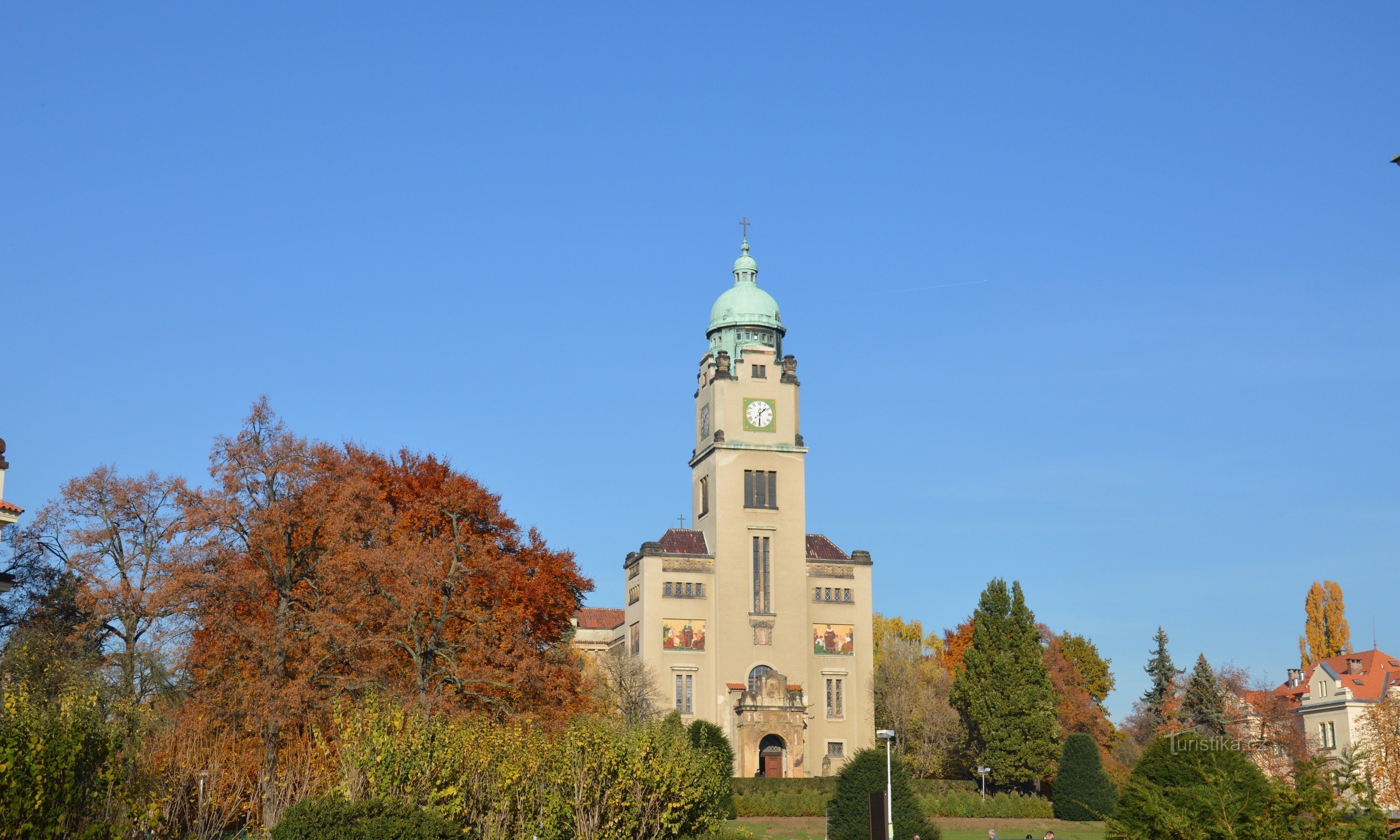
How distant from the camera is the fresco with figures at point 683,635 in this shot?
85812 millimetres

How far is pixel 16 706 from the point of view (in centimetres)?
2308

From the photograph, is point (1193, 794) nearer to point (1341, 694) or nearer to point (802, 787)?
point (802, 787)

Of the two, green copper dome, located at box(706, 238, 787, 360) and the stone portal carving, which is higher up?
green copper dome, located at box(706, 238, 787, 360)

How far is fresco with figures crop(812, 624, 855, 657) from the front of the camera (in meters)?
87.4

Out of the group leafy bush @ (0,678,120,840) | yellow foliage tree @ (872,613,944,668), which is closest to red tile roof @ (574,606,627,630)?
yellow foliage tree @ (872,613,944,668)

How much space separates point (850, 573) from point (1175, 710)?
24.0 metres

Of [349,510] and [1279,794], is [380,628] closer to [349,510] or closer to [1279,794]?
[349,510]

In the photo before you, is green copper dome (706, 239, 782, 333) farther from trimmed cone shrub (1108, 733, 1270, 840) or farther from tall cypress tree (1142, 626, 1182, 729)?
trimmed cone shrub (1108, 733, 1270, 840)

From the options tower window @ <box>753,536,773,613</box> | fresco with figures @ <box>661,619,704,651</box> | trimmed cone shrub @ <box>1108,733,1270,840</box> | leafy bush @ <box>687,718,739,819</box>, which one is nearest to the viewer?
trimmed cone shrub @ <box>1108,733,1270,840</box>

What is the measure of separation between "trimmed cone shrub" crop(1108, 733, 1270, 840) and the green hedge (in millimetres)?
35336

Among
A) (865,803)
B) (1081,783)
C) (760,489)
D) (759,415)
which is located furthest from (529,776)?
(759,415)

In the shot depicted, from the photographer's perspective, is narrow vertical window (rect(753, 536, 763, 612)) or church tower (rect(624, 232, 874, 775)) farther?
narrow vertical window (rect(753, 536, 763, 612))

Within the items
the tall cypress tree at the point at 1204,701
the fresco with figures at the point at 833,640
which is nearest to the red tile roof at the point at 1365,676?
the tall cypress tree at the point at 1204,701

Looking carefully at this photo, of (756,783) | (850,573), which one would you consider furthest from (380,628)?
(850,573)
